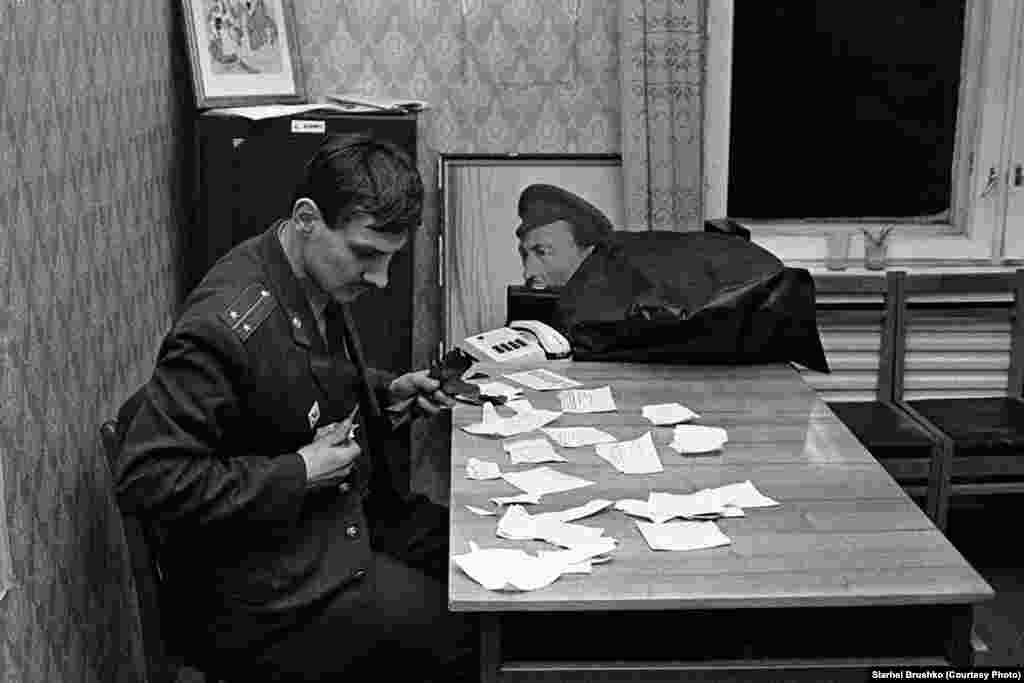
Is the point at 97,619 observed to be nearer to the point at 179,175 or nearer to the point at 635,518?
the point at 635,518

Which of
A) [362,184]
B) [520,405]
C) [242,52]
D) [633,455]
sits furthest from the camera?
[242,52]

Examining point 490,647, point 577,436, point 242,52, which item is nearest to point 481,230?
point 242,52

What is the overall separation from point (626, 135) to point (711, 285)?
109 centimetres

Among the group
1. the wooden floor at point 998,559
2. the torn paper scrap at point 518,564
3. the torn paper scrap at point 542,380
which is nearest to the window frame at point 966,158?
the wooden floor at point 998,559

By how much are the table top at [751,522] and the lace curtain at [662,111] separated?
129cm

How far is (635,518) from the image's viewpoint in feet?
7.91

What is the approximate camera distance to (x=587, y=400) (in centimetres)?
309

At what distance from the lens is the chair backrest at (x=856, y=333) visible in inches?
170

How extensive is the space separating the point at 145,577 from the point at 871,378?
287 centimetres

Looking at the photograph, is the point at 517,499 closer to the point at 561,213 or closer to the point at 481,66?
the point at 561,213

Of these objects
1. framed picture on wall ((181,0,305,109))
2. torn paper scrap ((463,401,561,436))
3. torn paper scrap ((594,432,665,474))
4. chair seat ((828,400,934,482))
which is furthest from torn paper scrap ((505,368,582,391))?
framed picture on wall ((181,0,305,109))

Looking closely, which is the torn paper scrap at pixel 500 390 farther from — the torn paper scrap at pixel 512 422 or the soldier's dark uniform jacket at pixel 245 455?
the soldier's dark uniform jacket at pixel 245 455

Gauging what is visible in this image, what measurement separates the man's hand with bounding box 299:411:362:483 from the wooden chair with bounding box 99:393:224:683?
0.97ft

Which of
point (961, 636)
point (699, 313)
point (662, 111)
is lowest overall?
point (961, 636)
